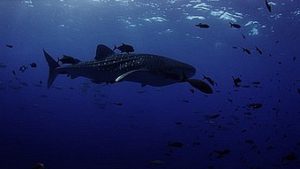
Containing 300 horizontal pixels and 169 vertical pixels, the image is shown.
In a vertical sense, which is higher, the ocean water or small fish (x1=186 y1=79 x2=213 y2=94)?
small fish (x1=186 y1=79 x2=213 y2=94)

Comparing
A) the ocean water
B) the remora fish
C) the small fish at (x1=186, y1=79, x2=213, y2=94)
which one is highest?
the small fish at (x1=186, y1=79, x2=213, y2=94)

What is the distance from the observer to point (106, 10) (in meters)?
36.5

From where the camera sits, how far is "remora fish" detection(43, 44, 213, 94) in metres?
5.86

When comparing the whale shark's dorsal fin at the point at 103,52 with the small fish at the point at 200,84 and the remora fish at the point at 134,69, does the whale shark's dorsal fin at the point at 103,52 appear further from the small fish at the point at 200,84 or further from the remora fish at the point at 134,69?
the small fish at the point at 200,84

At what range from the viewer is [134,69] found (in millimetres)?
6297

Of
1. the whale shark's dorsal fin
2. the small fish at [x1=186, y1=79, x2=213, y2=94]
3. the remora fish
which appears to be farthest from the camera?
the whale shark's dorsal fin

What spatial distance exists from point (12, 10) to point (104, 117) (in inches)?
921

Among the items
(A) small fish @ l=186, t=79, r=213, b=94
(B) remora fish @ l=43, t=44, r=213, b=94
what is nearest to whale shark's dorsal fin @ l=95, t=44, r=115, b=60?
(B) remora fish @ l=43, t=44, r=213, b=94

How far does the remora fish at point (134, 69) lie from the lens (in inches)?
231

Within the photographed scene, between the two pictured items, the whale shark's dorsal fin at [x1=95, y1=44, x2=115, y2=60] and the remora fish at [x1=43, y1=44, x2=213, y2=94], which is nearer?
the remora fish at [x1=43, y1=44, x2=213, y2=94]

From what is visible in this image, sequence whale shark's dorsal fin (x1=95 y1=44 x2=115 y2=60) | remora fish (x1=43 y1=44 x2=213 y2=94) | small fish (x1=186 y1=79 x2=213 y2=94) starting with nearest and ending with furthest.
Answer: small fish (x1=186 y1=79 x2=213 y2=94), remora fish (x1=43 y1=44 x2=213 y2=94), whale shark's dorsal fin (x1=95 y1=44 x2=115 y2=60)

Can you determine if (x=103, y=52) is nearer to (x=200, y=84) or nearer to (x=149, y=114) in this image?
(x=200, y=84)

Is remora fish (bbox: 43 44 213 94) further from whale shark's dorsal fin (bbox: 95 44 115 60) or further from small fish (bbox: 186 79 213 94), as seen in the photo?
small fish (bbox: 186 79 213 94)

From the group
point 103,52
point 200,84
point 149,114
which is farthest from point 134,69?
point 149,114
